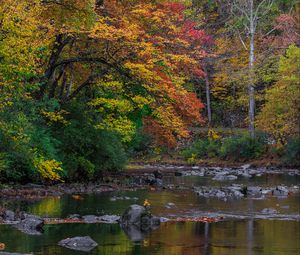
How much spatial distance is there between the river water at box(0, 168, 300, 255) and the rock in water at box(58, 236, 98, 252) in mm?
220

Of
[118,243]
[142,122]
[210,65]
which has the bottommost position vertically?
[118,243]

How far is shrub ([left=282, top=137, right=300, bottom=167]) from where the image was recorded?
4466 centimetres

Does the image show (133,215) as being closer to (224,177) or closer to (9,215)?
(9,215)

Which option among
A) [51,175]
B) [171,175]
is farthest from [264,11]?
[51,175]

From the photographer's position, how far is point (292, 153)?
147 ft

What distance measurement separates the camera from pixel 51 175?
24984 mm

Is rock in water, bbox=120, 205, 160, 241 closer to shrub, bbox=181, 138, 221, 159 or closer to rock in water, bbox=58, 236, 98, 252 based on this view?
rock in water, bbox=58, 236, 98, 252

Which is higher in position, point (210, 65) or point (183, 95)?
Answer: point (210, 65)

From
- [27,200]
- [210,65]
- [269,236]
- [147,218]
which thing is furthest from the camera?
[210,65]

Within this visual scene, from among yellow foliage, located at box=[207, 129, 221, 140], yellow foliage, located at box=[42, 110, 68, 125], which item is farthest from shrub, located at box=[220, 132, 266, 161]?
yellow foliage, located at box=[42, 110, 68, 125]

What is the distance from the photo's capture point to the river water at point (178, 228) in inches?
593

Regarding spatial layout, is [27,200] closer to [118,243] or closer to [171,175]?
[118,243]

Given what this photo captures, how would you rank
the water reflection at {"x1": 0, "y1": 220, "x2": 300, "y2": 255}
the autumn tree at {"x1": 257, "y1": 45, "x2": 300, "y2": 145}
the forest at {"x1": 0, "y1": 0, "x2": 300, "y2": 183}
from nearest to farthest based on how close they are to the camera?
the water reflection at {"x1": 0, "y1": 220, "x2": 300, "y2": 255}, the forest at {"x1": 0, "y1": 0, "x2": 300, "y2": 183}, the autumn tree at {"x1": 257, "y1": 45, "x2": 300, "y2": 145}

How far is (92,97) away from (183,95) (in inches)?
177
